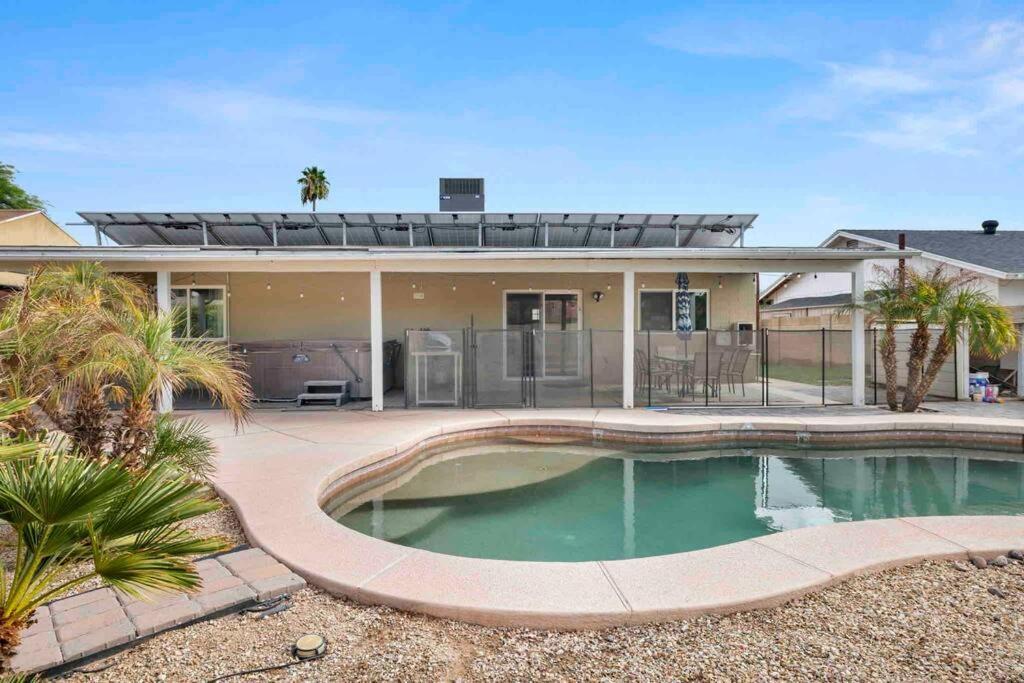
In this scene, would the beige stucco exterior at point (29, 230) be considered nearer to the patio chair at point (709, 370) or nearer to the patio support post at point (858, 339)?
the patio chair at point (709, 370)

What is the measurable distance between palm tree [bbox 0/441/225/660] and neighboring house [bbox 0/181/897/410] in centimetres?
654

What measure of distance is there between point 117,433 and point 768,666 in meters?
4.21

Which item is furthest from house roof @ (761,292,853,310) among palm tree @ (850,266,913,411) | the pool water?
the pool water

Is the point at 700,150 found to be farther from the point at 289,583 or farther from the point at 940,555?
the point at 289,583

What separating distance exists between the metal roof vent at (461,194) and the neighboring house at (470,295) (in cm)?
59

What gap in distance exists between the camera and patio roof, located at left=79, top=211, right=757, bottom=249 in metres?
11.6

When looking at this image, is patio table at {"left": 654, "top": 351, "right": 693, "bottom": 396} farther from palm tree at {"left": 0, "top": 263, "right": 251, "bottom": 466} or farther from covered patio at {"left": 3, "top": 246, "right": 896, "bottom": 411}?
Result: palm tree at {"left": 0, "top": 263, "right": 251, "bottom": 466}

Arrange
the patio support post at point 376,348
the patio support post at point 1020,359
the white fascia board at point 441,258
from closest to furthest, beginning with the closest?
the white fascia board at point 441,258 → the patio support post at point 376,348 → the patio support post at point 1020,359

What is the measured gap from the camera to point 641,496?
537cm

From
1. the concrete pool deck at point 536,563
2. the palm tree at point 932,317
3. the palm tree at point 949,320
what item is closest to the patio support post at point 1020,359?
the palm tree at point 932,317

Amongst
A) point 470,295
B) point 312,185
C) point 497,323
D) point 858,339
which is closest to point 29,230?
point 312,185

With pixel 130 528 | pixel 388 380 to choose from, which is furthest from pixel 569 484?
pixel 388 380

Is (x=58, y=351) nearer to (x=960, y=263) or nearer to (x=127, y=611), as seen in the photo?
(x=127, y=611)

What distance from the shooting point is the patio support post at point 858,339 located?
856 centimetres
